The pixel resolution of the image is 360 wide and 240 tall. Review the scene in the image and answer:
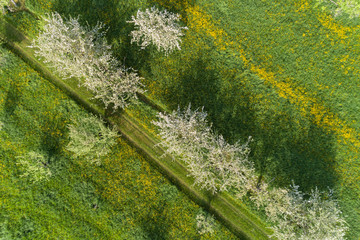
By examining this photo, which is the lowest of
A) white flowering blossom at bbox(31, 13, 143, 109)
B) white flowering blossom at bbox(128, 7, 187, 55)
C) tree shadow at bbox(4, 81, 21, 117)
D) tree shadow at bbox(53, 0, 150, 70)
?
tree shadow at bbox(4, 81, 21, 117)

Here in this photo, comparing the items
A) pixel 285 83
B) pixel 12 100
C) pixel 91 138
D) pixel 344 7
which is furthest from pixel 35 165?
pixel 344 7

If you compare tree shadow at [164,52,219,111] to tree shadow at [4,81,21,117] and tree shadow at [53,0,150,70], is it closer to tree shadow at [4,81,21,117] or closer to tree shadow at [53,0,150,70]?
tree shadow at [53,0,150,70]

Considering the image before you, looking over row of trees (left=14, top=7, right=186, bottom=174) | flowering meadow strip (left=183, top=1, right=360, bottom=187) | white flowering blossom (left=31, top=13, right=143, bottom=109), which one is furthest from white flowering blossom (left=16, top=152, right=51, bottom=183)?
flowering meadow strip (left=183, top=1, right=360, bottom=187)

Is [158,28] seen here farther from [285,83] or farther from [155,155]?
[285,83]

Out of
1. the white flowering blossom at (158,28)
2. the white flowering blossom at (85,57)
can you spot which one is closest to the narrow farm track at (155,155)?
the white flowering blossom at (85,57)

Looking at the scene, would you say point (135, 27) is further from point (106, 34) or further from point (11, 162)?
point (11, 162)
